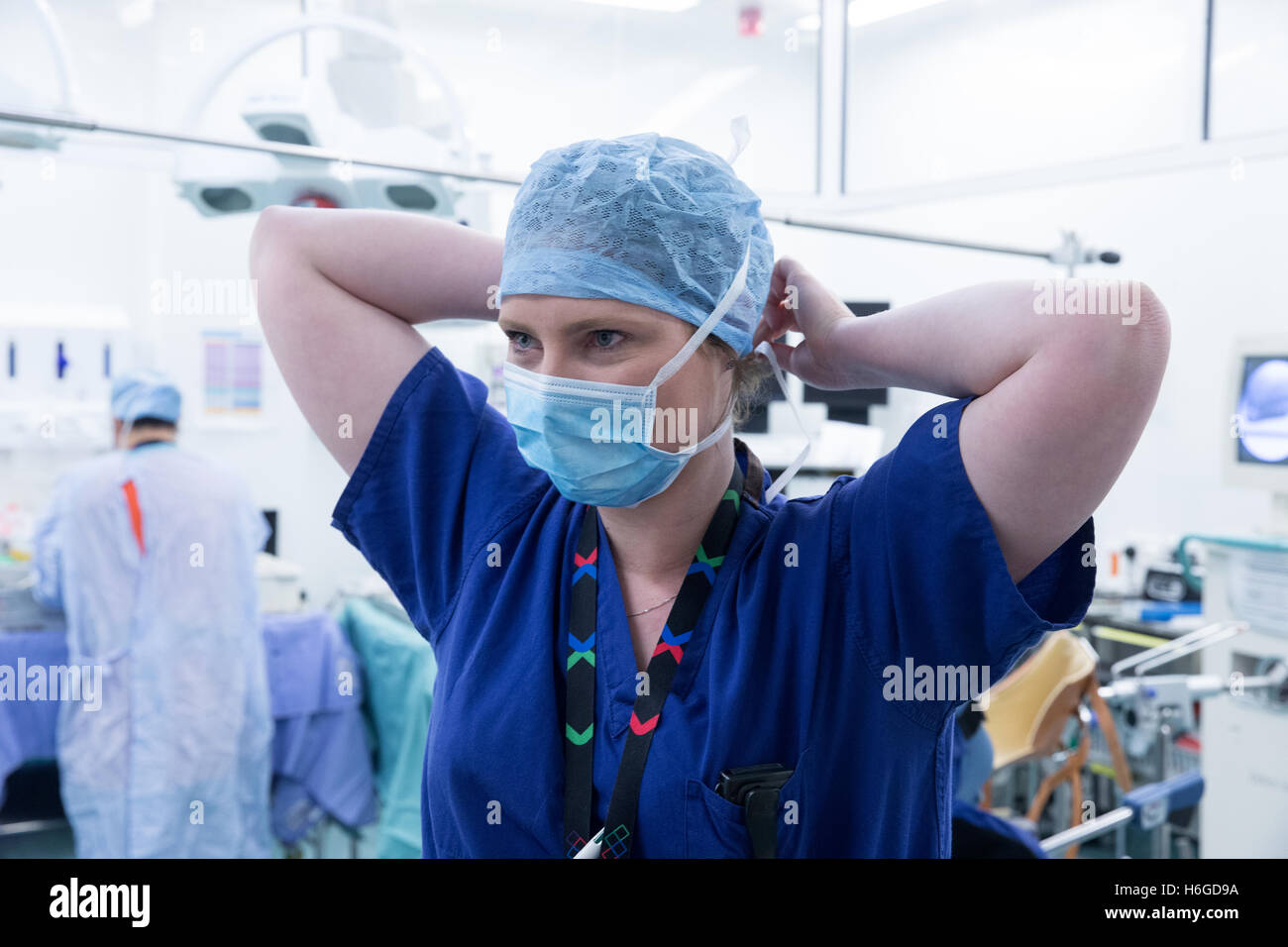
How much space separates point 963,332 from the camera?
2.50 ft

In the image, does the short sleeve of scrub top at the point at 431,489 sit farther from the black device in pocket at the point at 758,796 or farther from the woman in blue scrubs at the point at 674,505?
the black device in pocket at the point at 758,796

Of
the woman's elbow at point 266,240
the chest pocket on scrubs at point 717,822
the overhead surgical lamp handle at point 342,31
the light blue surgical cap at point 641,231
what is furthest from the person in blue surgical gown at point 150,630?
the chest pocket on scrubs at point 717,822

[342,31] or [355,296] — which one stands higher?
[342,31]

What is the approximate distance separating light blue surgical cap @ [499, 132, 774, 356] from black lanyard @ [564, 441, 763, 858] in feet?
0.58

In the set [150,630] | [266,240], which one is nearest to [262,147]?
[266,240]

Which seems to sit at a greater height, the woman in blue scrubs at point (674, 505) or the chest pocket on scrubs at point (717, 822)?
the woman in blue scrubs at point (674, 505)

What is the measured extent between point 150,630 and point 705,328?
7.29 feet

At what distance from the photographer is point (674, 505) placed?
0.88 meters

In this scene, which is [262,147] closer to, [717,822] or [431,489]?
[431,489]

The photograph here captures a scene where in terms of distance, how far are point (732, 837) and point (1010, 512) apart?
32 centimetres

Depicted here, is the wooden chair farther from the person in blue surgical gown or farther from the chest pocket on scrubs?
the person in blue surgical gown

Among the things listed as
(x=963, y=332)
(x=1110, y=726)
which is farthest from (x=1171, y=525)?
(x=963, y=332)

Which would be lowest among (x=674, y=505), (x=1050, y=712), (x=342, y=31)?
(x=1050, y=712)

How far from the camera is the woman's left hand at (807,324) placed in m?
0.89
